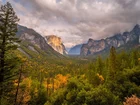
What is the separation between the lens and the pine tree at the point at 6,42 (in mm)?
28703

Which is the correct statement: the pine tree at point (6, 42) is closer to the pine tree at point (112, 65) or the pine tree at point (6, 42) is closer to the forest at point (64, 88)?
the forest at point (64, 88)

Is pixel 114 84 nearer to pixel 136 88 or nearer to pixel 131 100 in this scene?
pixel 136 88

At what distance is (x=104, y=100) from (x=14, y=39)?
23.5 metres

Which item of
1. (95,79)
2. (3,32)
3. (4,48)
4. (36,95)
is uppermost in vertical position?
(3,32)

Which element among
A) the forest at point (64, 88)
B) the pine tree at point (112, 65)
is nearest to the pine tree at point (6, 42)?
the forest at point (64, 88)

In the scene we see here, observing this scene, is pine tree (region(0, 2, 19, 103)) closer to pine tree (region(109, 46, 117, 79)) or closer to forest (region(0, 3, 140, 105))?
forest (region(0, 3, 140, 105))

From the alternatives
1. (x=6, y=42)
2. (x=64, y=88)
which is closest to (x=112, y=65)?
(x=64, y=88)

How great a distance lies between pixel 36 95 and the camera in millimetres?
76250

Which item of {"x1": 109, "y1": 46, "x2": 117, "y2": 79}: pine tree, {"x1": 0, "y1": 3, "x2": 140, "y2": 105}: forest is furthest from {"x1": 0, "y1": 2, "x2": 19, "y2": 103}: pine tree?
{"x1": 109, "y1": 46, "x2": 117, "y2": 79}: pine tree

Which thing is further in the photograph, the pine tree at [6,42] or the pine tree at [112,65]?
the pine tree at [112,65]

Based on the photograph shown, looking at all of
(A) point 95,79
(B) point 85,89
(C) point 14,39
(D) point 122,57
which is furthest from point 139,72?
(D) point 122,57

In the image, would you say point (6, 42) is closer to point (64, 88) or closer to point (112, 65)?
point (64, 88)

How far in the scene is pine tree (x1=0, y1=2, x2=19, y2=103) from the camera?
2870cm

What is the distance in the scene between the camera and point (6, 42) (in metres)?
29.2
